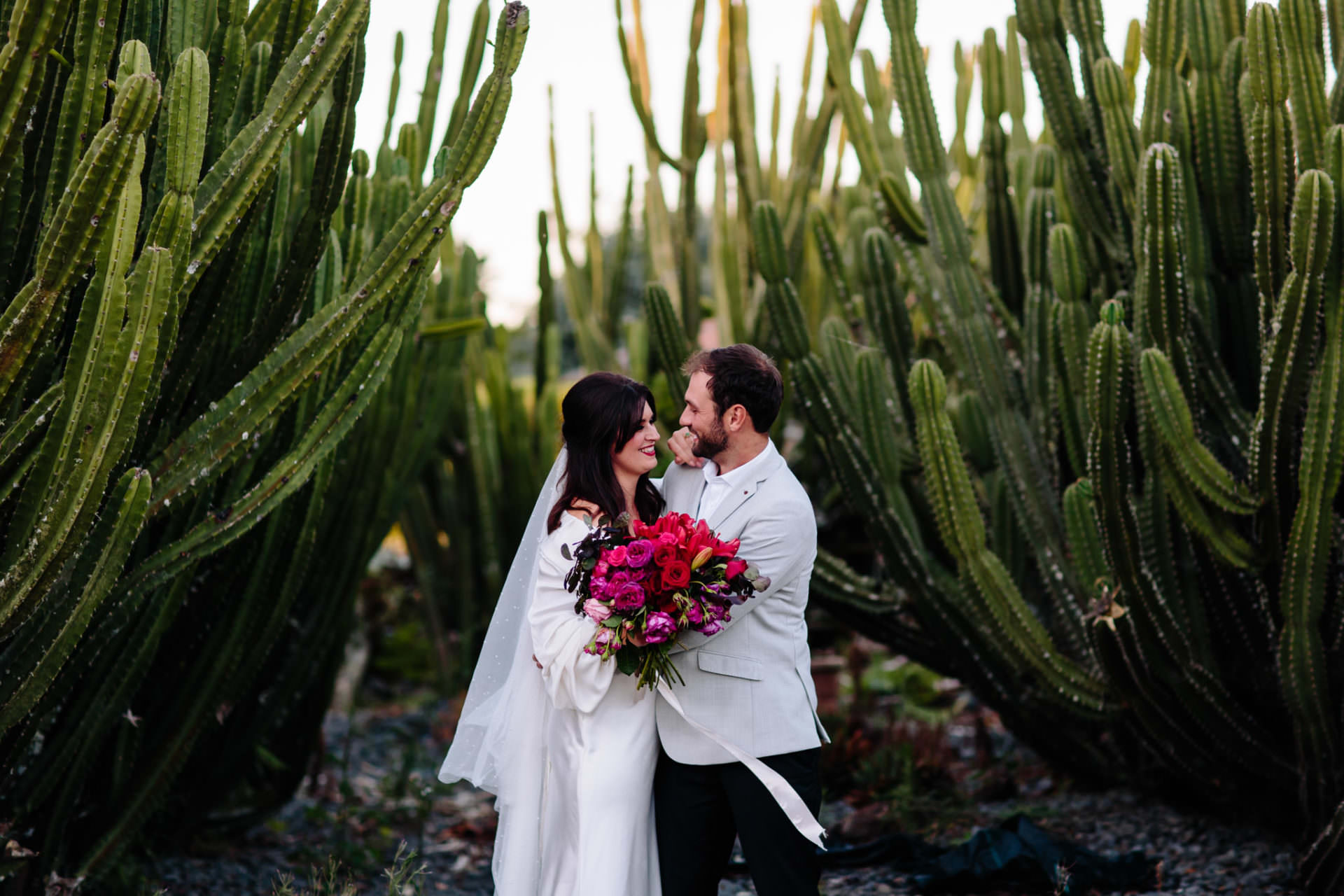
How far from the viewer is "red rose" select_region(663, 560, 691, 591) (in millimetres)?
2533

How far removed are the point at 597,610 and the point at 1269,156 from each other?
8.63 feet

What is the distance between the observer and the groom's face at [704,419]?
2.93 meters

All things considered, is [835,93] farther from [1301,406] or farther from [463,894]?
[463,894]

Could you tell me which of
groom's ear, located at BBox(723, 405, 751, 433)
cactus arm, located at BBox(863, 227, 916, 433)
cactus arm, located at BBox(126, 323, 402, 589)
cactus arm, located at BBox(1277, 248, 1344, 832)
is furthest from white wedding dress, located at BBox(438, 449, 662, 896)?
cactus arm, located at BBox(863, 227, 916, 433)

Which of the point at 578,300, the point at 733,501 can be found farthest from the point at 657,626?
the point at 578,300

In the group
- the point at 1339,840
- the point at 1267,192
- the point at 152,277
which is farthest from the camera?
the point at 1267,192

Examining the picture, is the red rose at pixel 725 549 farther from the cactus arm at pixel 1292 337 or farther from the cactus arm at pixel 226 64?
the cactus arm at pixel 1292 337

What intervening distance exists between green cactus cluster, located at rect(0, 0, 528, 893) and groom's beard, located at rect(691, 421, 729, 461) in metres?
0.90

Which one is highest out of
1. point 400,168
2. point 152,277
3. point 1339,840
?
point 400,168

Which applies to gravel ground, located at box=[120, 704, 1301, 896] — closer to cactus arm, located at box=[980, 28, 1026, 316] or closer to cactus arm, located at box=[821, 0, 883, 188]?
cactus arm, located at box=[980, 28, 1026, 316]

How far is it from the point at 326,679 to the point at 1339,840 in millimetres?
3690

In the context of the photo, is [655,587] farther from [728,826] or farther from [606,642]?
[728,826]

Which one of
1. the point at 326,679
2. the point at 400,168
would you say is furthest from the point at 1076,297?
the point at 326,679

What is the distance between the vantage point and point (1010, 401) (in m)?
4.64
